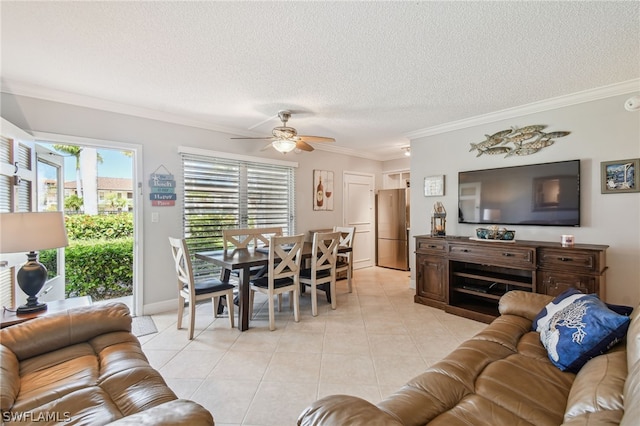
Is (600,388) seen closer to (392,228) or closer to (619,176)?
(619,176)

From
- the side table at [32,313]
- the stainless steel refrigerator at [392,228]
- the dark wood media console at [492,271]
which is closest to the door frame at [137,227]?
the side table at [32,313]

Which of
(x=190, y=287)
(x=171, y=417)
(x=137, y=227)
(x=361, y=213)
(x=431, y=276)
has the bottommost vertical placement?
(x=431, y=276)

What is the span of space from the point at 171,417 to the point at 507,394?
1360mm

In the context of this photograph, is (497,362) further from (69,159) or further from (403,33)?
(69,159)

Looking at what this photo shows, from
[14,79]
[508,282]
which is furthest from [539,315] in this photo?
[14,79]

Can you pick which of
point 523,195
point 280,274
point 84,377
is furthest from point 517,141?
point 84,377

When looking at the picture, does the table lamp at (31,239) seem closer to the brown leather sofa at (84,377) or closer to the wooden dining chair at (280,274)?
the brown leather sofa at (84,377)

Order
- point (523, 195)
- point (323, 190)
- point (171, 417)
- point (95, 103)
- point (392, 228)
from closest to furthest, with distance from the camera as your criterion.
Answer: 1. point (171, 417)
2. point (95, 103)
3. point (523, 195)
4. point (323, 190)
5. point (392, 228)

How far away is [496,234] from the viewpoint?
3365 millimetres

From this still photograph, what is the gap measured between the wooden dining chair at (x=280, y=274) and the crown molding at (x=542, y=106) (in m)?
2.67

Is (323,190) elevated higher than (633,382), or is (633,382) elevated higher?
(323,190)

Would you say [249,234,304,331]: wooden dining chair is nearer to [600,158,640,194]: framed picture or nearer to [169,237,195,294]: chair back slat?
[169,237,195,294]: chair back slat

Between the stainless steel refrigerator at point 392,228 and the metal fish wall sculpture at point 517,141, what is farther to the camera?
the stainless steel refrigerator at point 392,228

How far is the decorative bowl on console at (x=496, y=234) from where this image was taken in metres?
3.31
